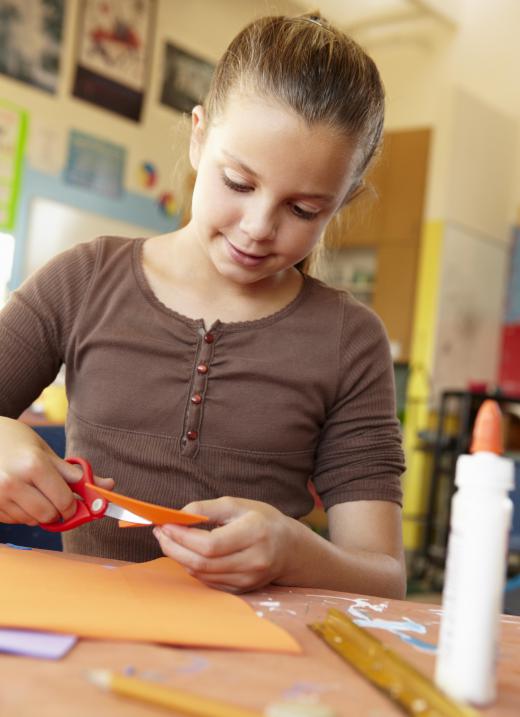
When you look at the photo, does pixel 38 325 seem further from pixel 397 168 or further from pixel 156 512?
pixel 397 168

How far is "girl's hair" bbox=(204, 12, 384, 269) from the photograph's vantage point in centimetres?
85

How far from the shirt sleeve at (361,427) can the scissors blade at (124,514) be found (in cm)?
30

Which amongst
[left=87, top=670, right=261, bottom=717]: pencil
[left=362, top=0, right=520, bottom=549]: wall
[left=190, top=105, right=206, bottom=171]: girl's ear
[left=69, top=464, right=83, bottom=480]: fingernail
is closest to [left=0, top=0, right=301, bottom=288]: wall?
[left=362, top=0, right=520, bottom=549]: wall

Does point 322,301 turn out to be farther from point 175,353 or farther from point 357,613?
point 357,613

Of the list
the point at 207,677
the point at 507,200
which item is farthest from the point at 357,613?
the point at 507,200

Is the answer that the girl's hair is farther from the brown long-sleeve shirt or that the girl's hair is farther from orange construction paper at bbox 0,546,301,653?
orange construction paper at bbox 0,546,301,653

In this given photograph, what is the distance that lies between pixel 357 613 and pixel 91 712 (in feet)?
0.95

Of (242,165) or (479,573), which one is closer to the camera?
(479,573)

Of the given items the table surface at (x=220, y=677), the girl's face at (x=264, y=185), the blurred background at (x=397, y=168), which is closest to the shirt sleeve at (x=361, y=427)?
the girl's face at (x=264, y=185)

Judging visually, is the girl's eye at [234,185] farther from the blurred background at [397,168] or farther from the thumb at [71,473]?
the blurred background at [397,168]

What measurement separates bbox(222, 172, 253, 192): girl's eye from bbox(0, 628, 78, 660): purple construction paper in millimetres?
493

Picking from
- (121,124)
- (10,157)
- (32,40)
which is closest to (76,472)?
(10,157)

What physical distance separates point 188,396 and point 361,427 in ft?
0.63

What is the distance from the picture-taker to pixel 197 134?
3.17 feet
